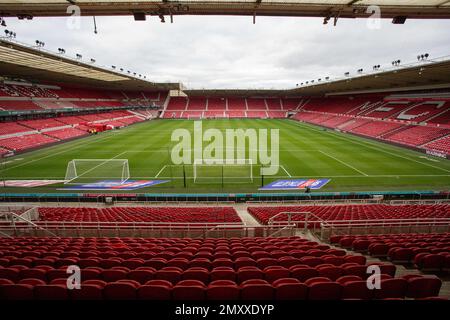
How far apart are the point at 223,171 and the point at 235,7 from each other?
18.2 metres

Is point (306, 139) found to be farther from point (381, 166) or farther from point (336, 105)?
point (336, 105)

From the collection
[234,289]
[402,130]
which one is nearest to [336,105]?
[402,130]

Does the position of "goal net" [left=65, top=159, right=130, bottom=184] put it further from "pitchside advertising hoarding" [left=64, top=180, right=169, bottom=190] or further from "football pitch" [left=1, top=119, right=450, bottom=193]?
"pitchside advertising hoarding" [left=64, top=180, right=169, bottom=190]

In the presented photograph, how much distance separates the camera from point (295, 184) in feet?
72.6

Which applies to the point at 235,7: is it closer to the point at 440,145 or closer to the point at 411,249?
the point at 411,249

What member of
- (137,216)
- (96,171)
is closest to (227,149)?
(96,171)

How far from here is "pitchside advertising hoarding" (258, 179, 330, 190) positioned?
21.5 metres

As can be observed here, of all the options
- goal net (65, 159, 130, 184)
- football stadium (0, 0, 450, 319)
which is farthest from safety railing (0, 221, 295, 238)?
goal net (65, 159, 130, 184)

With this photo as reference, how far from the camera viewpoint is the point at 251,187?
72.4 feet

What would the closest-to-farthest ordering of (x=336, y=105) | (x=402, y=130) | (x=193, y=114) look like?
(x=402, y=130)
(x=336, y=105)
(x=193, y=114)

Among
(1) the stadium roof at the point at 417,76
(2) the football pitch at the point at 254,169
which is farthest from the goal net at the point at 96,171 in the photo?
(1) the stadium roof at the point at 417,76

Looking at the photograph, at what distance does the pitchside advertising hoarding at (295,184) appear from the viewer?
845 inches

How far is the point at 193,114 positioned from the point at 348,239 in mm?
80386
